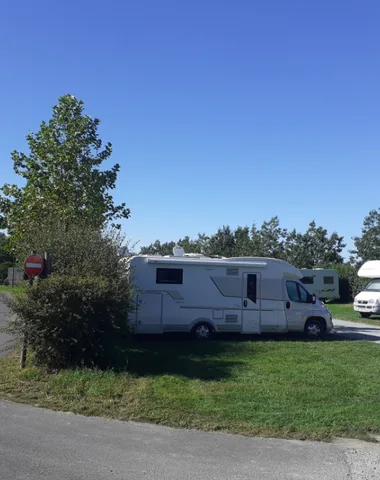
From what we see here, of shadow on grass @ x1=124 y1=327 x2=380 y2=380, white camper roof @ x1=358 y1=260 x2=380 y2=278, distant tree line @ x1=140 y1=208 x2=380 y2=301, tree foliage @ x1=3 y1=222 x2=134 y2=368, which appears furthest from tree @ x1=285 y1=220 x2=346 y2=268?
tree foliage @ x1=3 y1=222 x2=134 y2=368

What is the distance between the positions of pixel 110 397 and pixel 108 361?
2014 mm

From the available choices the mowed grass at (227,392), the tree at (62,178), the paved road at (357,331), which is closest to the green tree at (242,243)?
the paved road at (357,331)

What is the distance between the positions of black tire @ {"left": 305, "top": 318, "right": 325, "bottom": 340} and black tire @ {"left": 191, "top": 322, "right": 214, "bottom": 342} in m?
3.17

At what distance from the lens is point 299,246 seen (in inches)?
2105

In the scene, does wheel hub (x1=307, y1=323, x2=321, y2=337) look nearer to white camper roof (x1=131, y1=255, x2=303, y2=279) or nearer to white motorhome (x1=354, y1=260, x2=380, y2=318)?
white camper roof (x1=131, y1=255, x2=303, y2=279)

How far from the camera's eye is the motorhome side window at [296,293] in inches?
649

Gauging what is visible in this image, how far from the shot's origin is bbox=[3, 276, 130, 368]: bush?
998 cm

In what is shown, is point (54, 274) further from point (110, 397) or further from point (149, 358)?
point (110, 397)

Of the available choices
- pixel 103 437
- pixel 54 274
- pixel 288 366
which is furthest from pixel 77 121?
pixel 103 437

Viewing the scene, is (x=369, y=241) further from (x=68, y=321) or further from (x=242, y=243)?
(x=68, y=321)

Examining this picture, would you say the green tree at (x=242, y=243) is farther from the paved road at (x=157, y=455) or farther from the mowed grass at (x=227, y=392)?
the paved road at (x=157, y=455)

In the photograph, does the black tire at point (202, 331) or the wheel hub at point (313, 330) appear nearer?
the black tire at point (202, 331)

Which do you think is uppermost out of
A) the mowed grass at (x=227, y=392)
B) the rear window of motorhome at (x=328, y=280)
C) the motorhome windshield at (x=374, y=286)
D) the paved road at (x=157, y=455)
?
the rear window of motorhome at (x=328, y=280)

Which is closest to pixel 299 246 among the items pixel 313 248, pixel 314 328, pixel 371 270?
pixel 313 248
